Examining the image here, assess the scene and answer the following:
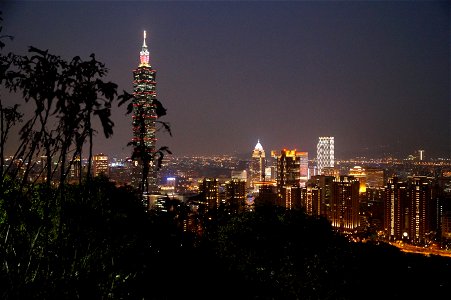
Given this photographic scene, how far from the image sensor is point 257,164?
83.8 metres

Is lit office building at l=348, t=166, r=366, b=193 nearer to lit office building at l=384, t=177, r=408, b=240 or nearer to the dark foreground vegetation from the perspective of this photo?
lit office building at l=384, t=177, r=408, b=240

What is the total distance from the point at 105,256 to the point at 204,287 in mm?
3061

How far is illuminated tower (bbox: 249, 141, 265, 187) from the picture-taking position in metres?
78.2

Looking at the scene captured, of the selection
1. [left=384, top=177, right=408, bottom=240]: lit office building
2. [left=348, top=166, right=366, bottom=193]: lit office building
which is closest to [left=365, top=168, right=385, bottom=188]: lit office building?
[left=348, top=166, right=366, bottom=193]: lit office building

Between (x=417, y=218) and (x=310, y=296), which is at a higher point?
(x=310, y=296)

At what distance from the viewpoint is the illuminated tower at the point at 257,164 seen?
7823 centimetres

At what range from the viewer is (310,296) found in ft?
21.3

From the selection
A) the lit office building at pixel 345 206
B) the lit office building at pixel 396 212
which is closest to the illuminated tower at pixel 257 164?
the lit office building at pixel 345 206

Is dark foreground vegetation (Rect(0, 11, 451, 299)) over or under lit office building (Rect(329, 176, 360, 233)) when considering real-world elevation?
over

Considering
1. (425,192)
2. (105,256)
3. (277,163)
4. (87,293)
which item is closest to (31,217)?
(105,256)

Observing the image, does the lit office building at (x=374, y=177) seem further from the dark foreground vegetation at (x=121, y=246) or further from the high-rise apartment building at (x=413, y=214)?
the dark foreground vegetation at (x=121, y=246)

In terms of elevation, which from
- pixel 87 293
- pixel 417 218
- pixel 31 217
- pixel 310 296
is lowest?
pixel 417 218

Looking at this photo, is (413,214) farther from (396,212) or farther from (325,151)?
(325,151)

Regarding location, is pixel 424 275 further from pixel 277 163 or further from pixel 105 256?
pixel 277 163
